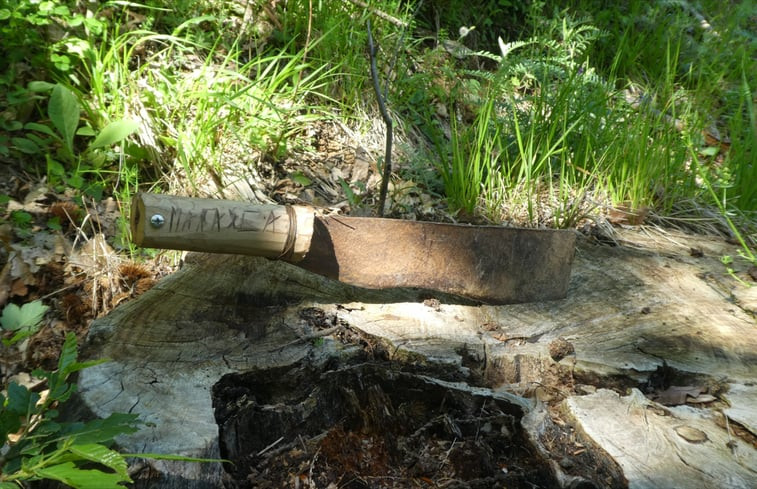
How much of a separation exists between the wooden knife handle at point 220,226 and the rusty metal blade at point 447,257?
0.10 metres

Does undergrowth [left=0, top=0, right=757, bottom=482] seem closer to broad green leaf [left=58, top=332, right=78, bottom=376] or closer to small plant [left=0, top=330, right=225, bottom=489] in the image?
broad green leaf [left=58, top=332, right=78, bottom=376]

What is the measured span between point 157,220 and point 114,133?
1.03 meters

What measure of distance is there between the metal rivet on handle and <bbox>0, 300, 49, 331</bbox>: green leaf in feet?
2.14

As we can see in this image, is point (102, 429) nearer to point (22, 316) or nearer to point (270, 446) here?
point (270, 446)

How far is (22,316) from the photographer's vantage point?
76.2 inches

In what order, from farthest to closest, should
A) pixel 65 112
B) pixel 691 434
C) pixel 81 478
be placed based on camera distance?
pixel 65 112
pixel 691 434
pixel 81 478

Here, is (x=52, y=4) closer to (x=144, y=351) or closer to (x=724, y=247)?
(x=144, y=351)

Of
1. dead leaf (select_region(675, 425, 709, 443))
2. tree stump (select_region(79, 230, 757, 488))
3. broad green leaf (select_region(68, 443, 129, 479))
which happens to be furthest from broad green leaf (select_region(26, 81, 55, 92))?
dead leaf (select_region(675, 425, 709, 443))

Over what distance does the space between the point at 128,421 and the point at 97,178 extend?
5.23 feet

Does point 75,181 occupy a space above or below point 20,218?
above

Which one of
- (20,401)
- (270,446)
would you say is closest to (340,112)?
(270,446)

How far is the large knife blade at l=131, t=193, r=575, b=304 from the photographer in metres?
1.61

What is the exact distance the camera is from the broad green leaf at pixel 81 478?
3.37 ft

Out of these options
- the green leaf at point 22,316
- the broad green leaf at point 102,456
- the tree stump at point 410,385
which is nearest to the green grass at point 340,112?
the green leaf at point 22,316
